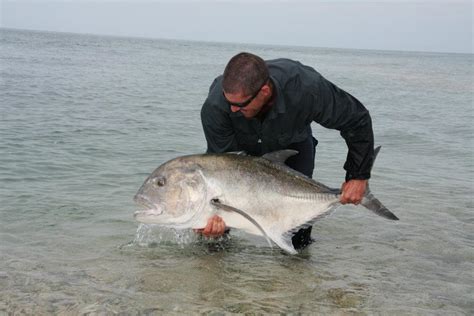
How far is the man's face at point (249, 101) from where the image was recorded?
412 cm

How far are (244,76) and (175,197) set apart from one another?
3.33ft

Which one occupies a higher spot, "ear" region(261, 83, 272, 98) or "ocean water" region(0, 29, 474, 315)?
"ear" region(261, 83, 272, 98)

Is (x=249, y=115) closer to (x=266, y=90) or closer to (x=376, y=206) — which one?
(x=266, y=90)

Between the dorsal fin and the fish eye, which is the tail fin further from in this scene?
the fish eye

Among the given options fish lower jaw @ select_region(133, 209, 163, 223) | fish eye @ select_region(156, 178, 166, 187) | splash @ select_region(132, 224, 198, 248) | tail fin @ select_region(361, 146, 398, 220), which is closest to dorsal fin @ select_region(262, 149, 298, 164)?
tail fin @ select_region(361, 146, 398, 220)

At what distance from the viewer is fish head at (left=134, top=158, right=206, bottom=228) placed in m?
4.29

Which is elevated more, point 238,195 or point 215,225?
point 238,195

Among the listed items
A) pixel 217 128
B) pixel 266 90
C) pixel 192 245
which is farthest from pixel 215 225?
pixel 192 245

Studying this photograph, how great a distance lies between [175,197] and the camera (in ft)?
14.1

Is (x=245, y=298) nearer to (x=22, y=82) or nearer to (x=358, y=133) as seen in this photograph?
(x=358, y=133)

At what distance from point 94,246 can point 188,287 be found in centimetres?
166

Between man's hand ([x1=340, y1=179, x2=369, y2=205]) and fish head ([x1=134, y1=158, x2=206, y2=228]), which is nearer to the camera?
fish head ([x1=134, y1=158, x2=206, y2=228])

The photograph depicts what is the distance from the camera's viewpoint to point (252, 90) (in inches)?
162

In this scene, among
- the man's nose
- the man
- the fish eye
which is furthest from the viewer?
the man
